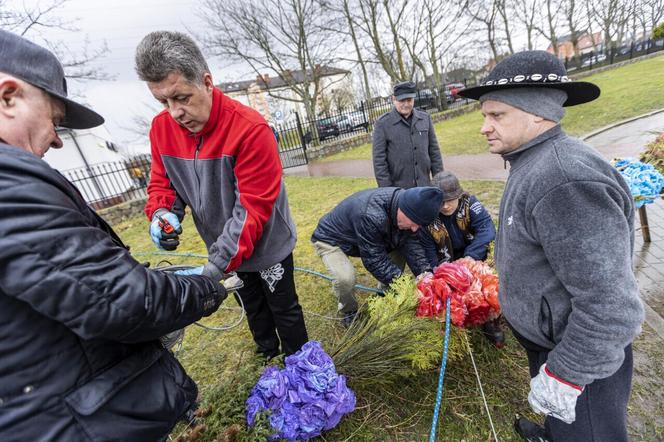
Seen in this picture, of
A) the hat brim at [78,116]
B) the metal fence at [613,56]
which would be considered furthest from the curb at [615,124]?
the metal fence at [613,56]

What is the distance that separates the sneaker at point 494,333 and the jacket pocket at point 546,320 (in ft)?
3.54

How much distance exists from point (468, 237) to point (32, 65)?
3.06 m

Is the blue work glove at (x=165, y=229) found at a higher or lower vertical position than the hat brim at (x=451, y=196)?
higher

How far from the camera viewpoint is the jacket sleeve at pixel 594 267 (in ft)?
3.26

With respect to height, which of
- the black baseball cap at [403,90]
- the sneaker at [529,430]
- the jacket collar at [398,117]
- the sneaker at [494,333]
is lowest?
the sneaker at [529,430]

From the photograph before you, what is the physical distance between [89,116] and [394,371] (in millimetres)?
2023

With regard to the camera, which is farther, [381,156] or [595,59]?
[595,59]

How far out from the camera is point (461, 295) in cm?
206

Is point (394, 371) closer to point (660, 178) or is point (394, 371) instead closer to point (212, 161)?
point (212, 161)

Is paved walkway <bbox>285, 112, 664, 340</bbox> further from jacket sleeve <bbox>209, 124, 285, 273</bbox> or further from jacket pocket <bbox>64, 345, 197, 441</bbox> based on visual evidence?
jacket pocket <bbox>64, 345, 197, 441</bbox>

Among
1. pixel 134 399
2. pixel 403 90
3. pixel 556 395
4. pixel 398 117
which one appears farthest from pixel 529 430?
pixel 403 90

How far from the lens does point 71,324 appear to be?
86cm

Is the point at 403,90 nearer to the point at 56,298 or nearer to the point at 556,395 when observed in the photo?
the point at 556,395

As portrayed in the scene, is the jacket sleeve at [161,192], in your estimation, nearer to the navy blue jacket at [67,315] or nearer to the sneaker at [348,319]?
the navy blue jacket at [67,315]
